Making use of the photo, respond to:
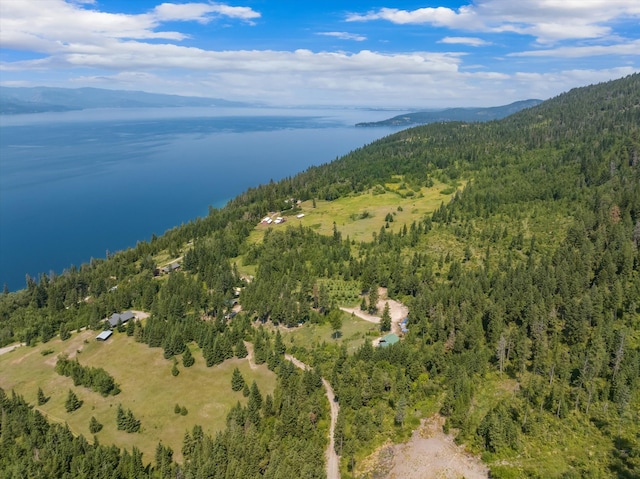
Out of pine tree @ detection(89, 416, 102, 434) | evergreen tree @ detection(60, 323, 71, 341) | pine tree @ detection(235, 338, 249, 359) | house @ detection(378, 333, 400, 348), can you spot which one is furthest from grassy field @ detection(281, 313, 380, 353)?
evergreen tree @ detection(60, 323, 71, 341)

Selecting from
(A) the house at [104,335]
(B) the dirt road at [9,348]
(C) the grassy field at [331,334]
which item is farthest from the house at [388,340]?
(B) the dirt road at [9,348]

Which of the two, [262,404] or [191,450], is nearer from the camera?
[191,450]

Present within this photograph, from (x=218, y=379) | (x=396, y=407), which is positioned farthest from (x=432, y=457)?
(x=218, y=379)

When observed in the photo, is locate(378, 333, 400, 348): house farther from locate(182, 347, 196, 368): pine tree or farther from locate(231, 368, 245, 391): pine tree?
locate(182, 347, 196, 368): pine tree

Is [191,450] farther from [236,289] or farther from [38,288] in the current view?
[38,288]

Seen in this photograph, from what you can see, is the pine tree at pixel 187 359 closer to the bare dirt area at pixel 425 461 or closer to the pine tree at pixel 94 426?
the pine tree at pixel 94 426

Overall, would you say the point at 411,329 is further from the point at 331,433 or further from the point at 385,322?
the point at 331,433
